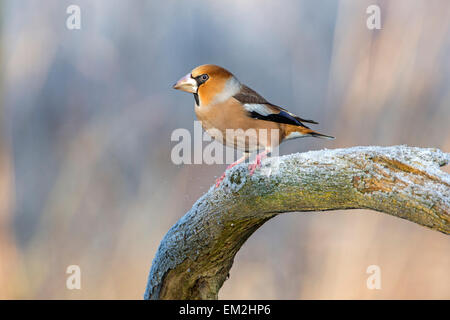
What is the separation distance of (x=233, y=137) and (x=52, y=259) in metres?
1.88

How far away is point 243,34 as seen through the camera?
3.15 metres

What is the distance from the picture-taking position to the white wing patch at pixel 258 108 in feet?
5.84

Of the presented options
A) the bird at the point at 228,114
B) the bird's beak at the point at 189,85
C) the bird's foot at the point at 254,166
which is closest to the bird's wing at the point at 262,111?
the bird at the point at 228,114

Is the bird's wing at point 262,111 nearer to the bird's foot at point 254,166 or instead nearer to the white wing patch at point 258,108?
the white wing patch at point 258,108

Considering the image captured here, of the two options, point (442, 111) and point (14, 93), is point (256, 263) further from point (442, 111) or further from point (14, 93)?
point (14, 93)

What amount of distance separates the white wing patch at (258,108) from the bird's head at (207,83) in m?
0.09

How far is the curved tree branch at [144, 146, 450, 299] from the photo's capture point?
1.24 metres

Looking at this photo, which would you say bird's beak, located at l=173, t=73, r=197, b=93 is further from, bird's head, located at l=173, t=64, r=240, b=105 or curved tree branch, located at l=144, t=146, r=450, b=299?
curved tree branch, located at l=144, t=146, r=450, b=299

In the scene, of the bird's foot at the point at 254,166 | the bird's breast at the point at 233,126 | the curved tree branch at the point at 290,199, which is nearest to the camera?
the curved tree branch at the point at 290,199

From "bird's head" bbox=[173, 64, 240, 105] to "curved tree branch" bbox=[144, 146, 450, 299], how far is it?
0.36 metres

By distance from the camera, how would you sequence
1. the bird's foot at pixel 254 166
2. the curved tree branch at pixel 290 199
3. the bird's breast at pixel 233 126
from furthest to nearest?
the bird's breast at pixel 233 126 < the bird's foot at pixel 254 166 < the curved tree branch at pixel 290 199

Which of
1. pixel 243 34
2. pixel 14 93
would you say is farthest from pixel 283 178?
pixel 14 93

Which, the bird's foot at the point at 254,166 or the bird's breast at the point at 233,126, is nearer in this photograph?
the bird's foot at the point at 254,166

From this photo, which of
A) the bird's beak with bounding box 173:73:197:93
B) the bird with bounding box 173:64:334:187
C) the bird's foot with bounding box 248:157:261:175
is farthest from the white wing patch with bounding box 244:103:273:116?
the bird's foot with bounding box 248:157:261:175
